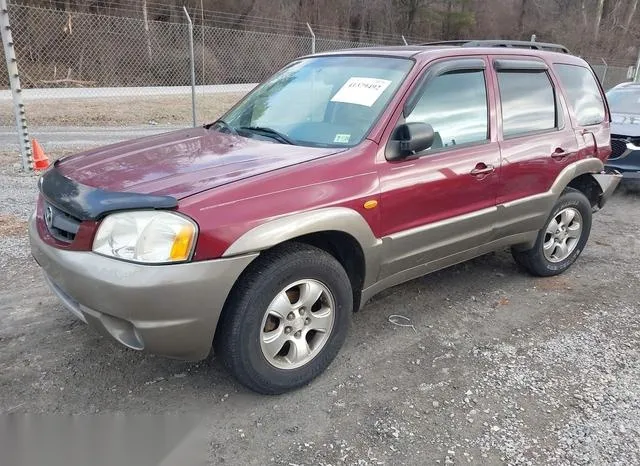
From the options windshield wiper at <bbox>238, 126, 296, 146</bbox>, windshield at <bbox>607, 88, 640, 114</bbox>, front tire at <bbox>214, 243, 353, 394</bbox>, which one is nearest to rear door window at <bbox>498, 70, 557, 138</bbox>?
windshield wiper at <bbox>238, 126, 296, 146</bbox>

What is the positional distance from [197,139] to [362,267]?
137 cm

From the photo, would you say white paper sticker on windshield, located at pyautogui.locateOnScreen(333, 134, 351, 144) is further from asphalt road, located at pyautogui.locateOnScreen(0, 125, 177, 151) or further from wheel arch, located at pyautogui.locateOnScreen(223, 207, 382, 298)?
asphalt road, located at pyautogui.locateOnScreen(0, 125, 177, 151)

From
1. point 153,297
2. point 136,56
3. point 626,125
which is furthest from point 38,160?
point 136,56

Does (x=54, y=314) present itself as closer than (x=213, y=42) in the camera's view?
Yes

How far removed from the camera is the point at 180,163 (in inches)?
115

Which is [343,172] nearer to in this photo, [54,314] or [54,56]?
[54,314]

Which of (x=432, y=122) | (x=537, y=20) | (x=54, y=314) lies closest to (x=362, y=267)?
(x=432, y=122)

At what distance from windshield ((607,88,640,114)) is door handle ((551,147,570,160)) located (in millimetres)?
4814

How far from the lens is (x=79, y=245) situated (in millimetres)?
2566

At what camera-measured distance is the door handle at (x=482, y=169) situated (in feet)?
11.8

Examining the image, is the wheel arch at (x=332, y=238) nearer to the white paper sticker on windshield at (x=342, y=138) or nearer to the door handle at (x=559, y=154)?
the white paper sticker on windshield at (x=342, y=138)

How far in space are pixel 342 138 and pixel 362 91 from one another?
416 millimetres

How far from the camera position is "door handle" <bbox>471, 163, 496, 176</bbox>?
3.61m

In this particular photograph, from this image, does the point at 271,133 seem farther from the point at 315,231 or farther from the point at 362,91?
the point at 315,231
